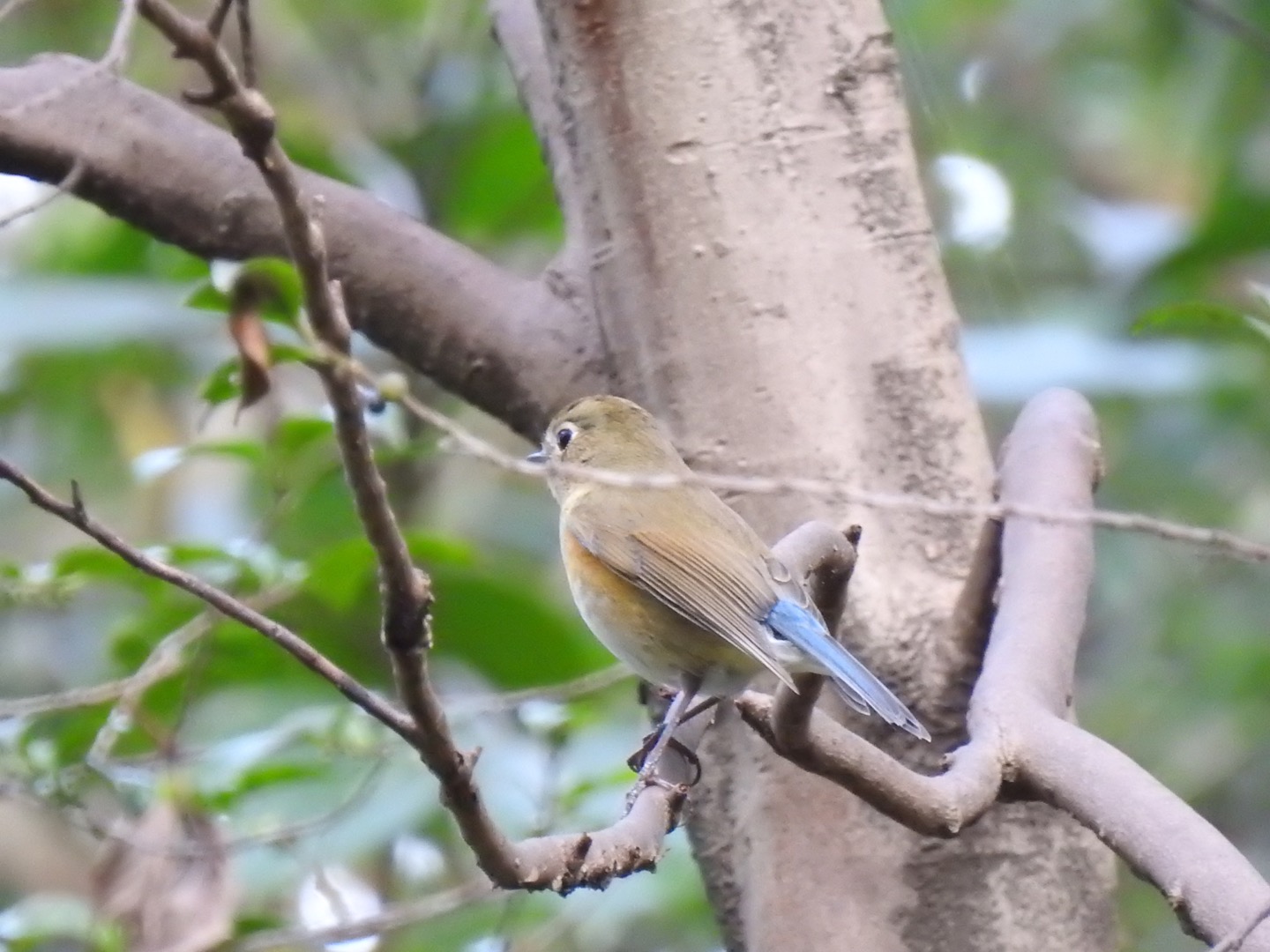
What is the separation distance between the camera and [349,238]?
240 centimetres

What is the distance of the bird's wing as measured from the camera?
2209mm

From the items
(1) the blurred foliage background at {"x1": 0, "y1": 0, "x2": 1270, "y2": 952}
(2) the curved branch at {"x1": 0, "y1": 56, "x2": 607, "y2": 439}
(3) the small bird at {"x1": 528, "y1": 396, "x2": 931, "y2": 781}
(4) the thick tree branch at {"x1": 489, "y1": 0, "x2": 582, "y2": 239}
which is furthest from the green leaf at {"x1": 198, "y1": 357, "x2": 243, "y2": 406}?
(4) the thick tree branch at {"x1": 489, "y1": 0, "x2": 582, "y2": 239}

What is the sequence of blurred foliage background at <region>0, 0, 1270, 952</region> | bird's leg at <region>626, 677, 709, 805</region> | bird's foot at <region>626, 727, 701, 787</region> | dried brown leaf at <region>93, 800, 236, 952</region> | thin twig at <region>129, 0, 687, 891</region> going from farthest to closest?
1. blurred foliage background at <region>0, 0, 1270, 952</region>
2. dried brown leaf at <region>93, 800, 236, 952</region>
3. bird's foot at <region>626, 727, 701, 787</region>
4. bird's leg at <region>626, 677, 709, 805</region>
5. thin twig at <region>129, 0, 687, 891</region>

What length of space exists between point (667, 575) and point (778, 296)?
40cm

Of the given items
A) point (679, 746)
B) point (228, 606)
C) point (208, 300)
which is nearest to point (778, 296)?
point (679, 746)

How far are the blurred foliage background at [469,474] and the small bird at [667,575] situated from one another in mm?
305

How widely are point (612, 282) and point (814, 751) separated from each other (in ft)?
2.87

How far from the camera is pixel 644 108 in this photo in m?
2.28

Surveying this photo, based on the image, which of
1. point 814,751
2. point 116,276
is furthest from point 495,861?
point 116,276

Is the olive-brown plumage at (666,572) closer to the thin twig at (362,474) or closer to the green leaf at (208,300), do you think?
the green leaf at (208,300)

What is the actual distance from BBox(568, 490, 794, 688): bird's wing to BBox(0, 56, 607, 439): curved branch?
7.6 inches

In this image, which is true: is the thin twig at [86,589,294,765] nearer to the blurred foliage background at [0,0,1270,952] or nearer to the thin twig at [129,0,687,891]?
the blurred foliage background at [0,0,1270,952]

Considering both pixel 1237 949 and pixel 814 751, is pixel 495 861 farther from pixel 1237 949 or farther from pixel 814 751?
pixel 1237 949

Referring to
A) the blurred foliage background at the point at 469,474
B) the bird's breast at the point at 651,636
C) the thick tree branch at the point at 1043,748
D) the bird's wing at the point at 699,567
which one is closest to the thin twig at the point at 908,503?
the thick tree branch at the point at 1043,748
